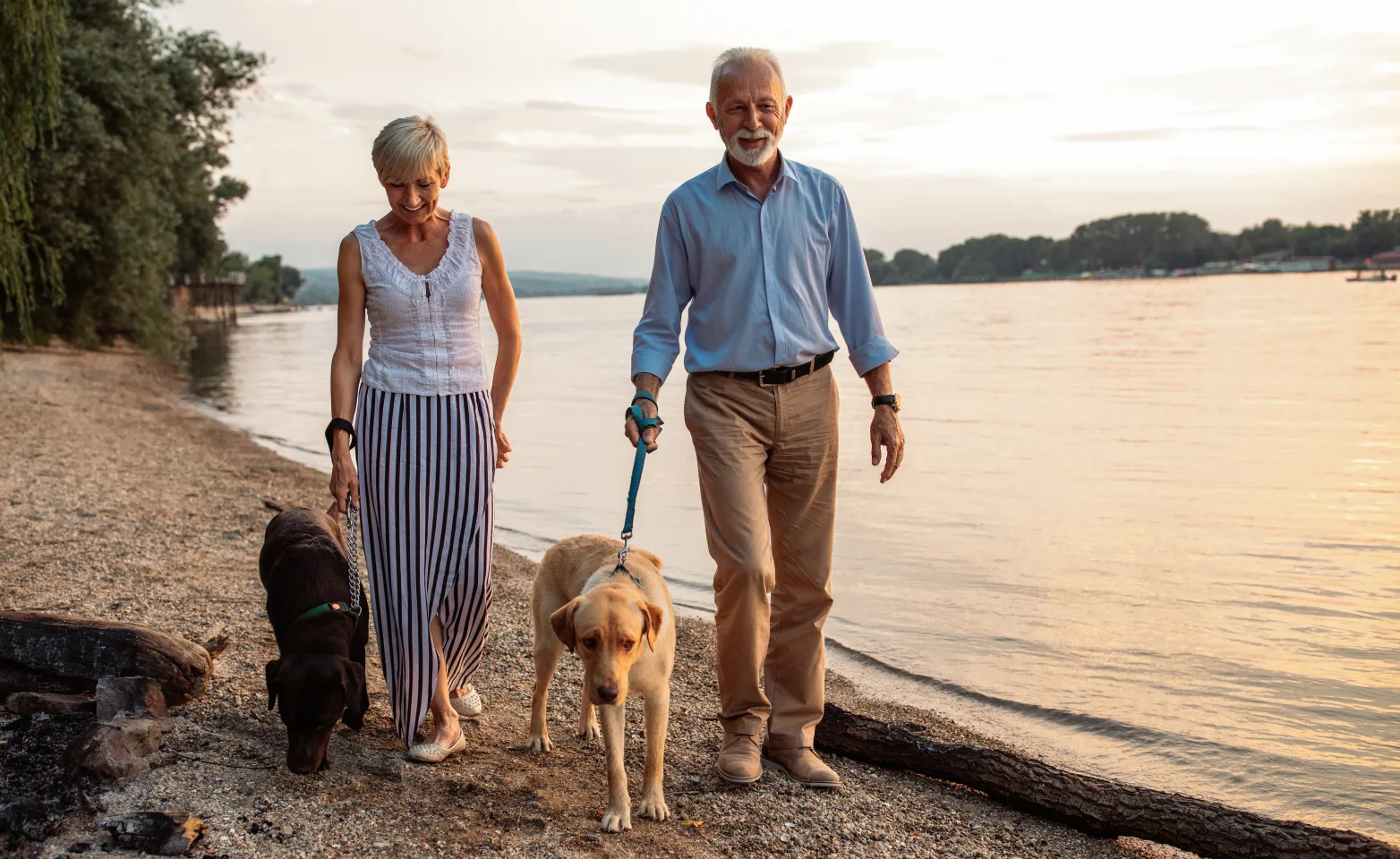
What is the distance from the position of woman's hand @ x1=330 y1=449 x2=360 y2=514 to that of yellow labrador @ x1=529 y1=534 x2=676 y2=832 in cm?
89

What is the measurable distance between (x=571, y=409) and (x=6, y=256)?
47.6 ft

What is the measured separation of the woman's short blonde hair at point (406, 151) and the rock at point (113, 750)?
7.80ft

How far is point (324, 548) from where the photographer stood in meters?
4.89

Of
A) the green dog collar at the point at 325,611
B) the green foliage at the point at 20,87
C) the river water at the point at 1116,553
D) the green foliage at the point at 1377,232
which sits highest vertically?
the green foliage at the point at 1377,232

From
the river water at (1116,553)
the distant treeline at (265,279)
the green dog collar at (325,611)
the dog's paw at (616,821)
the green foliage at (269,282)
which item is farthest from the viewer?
the green foliage at (269,282)

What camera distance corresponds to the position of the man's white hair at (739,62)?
4355 millimetres

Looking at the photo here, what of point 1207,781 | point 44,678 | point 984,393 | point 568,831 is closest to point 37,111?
point 44,678

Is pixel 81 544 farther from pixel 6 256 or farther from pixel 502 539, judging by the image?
pixel 6 256

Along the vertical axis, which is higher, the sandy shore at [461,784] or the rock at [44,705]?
the rock at [44,705]

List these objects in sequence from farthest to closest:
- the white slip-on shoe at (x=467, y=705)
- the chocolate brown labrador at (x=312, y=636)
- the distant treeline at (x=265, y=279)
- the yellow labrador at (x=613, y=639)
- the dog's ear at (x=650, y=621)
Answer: the distant treeline at (x=265, y=279), the white slip-on shoe at (x=467, y=705), the chocolate brown labrador at (x=312, y=636), the dog's ear at (x=650, y=621), the yellow labrador at (x=613, y=639)

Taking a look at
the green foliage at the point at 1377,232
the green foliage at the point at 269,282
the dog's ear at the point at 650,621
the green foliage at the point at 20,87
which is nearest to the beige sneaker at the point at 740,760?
the dog's ear at the point at 650,621

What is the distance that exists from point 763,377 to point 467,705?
7.10 ft

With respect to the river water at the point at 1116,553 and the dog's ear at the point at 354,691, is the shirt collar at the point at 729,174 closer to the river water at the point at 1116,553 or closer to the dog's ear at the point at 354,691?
the dog's ear at the point at 354,691

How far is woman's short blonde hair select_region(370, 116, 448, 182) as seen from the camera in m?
4.15
